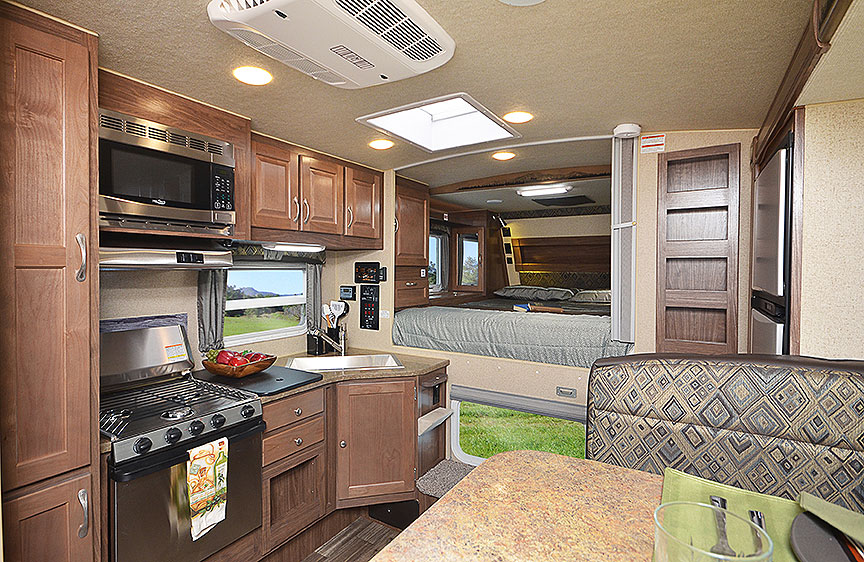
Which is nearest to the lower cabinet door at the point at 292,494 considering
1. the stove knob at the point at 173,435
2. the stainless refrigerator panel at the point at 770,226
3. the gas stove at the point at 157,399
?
the gas stove at the point at 157,399

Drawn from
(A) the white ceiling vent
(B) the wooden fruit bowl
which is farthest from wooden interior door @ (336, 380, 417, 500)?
(A) the white ceiling vent

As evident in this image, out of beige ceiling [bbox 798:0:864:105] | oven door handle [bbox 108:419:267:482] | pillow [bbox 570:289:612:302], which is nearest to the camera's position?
beige ceiling [bbox 798:0:864:105]

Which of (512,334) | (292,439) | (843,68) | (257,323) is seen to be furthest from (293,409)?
(843,68)

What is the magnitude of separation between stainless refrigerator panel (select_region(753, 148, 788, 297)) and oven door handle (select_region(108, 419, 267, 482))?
88.6 inches

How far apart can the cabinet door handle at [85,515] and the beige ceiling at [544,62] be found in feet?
4.91

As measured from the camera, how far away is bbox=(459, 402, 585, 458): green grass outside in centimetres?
349

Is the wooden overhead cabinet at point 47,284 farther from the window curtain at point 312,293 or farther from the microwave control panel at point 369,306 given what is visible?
the microwave control panel at point 369,306

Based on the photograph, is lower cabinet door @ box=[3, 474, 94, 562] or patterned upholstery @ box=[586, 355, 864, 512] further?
lower cabinet door @ box=[3, 474, 94, 562]

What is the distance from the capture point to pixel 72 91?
1457 millimetres

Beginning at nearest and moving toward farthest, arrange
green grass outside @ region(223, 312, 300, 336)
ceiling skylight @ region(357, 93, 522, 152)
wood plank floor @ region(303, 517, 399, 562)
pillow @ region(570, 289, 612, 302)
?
ceiling skylight @ region(357, 93, 522, 152)
wood plank floor @ region(303, 517, 399, 562)
green grass outside @ region(223, 312, 300, 336)
pillow @ region(570, 289, 612, 302)

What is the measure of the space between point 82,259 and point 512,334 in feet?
7.45

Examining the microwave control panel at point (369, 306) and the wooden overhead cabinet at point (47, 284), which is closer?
the wooden overhead cabinet at point (47, 284)

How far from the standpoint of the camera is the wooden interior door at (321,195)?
2.74 metres

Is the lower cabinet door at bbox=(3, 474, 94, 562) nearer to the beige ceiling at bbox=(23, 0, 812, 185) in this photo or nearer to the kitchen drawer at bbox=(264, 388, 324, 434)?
the kitchen drawer at bbox=(264, 388, 324, 434)
